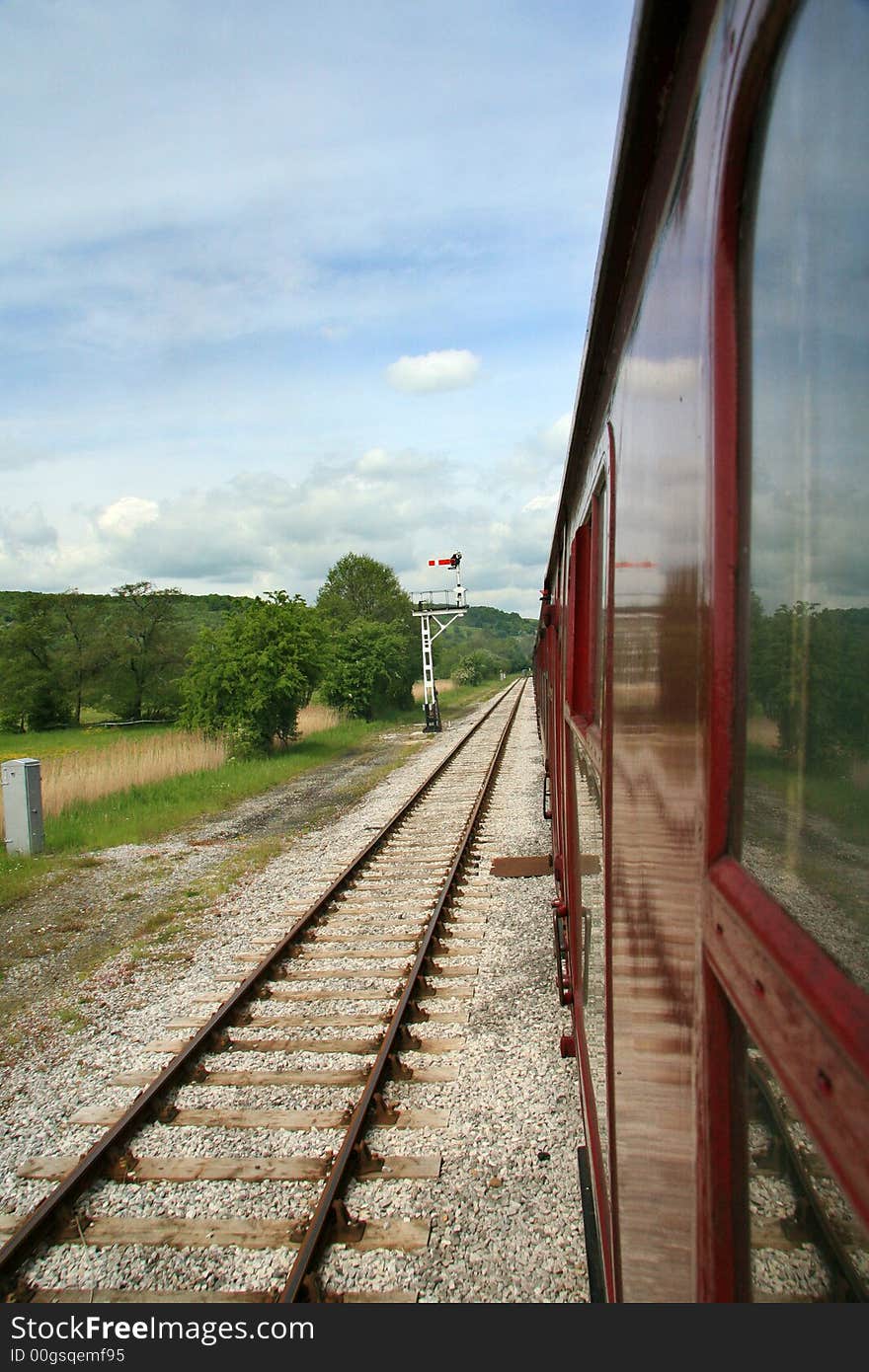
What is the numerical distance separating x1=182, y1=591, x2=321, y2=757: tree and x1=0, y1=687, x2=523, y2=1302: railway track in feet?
40.9

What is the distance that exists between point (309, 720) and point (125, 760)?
Answer: 35.9ft

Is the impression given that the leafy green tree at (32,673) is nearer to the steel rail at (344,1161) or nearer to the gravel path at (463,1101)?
the gravel path at (463,1101)

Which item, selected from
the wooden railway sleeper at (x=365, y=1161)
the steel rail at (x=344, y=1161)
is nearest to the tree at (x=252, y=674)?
the steel rail at (x=344, y=1161)

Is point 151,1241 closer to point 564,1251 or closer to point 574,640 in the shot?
point 564,1251

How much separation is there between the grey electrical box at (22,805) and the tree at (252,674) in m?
8.63

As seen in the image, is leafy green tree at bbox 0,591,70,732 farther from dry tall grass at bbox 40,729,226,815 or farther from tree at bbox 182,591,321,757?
tree at bbox 182,591,321,757

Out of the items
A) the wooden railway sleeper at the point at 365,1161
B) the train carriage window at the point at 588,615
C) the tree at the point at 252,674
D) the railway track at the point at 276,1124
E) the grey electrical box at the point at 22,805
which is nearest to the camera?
the train carriage window at the point at 588,615

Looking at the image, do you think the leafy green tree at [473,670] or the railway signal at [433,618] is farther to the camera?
the leafy green tree at [473,670]

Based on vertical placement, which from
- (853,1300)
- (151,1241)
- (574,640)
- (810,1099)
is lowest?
(151,1241)

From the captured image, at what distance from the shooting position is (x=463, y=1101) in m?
4.77

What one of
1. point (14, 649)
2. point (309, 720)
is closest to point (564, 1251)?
point (309, 720)

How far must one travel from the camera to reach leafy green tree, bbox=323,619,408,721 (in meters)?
30.8

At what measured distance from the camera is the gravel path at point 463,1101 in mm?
3531

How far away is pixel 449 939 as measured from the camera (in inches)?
→ 290
